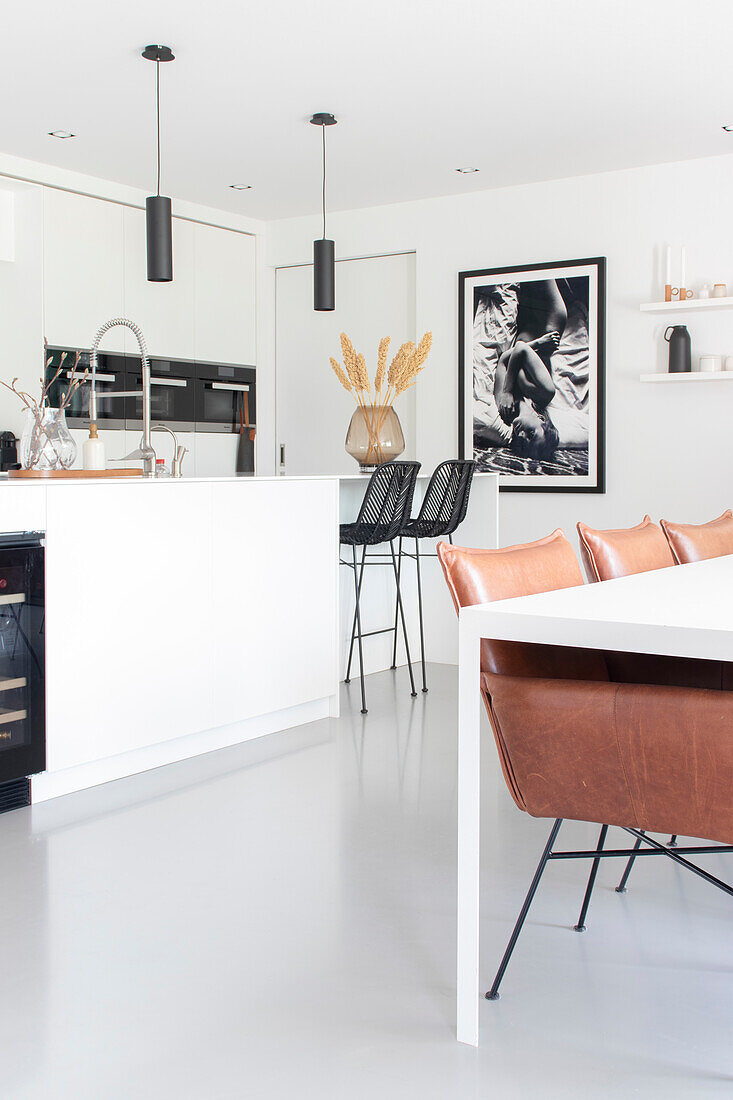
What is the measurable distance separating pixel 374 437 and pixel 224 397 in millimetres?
1931

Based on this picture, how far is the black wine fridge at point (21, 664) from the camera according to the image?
317 centimetres

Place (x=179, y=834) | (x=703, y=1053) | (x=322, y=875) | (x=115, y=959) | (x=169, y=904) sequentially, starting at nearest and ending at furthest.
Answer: (x=703, y=1053)
(x=115, y=959)
(x=169, y=904)
(x=322, y=875)
(x=179, y=834)

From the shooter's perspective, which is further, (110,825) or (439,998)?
(110,825)

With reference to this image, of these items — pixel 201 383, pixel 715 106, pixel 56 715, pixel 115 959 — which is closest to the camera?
pixel 115 959

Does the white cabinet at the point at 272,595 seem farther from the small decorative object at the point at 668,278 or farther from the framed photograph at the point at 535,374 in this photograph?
the small decorative object at the point at 668,278

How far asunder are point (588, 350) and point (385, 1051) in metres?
4.37

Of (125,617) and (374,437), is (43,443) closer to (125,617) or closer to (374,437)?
(125,617)

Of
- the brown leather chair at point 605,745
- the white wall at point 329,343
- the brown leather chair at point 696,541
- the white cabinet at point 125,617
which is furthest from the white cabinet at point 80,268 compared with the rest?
the brown leather chair at point 605,745

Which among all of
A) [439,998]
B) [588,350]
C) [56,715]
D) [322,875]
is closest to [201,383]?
[588,350]

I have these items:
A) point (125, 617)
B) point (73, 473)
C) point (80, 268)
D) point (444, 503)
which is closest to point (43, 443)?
point (73, 473)

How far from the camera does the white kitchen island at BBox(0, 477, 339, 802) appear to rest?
11.0 feet

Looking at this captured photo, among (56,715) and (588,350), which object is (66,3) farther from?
(588,350)

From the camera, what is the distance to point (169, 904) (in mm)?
2582

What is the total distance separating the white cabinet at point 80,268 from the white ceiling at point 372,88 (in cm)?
22
